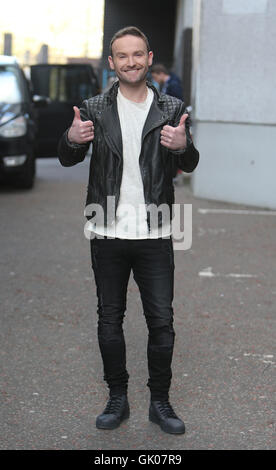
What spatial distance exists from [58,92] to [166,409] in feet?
44.6

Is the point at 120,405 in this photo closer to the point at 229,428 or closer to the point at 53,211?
the point at 229,428

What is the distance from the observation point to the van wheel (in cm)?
1295

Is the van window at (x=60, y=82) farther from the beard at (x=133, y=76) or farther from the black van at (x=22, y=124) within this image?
the beard at (x=133, y=76)

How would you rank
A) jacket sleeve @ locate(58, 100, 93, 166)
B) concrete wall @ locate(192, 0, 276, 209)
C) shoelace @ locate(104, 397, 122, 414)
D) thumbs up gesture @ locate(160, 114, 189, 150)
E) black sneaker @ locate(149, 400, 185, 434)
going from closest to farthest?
thumbs up gesture @ locate(160, 114, 189, 150) < jacket sleeve @ locate(58, 100, 93, 166) < black sneaker @ locate(149, 400, 185, 434) < shoelace @ locate(104, 397, 122, 414) < concrete wall @ locate(192, 0, 276, 209)

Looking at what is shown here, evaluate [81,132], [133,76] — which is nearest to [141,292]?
[81,132]

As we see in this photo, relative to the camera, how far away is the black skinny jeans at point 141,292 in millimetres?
4070

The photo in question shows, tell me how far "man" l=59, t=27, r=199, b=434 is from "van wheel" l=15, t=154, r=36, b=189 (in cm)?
892

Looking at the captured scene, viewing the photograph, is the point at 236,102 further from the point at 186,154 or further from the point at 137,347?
the point at 186,154

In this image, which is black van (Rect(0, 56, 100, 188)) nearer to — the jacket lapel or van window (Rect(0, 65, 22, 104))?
van window (Rect(0, 65, 22, 104))

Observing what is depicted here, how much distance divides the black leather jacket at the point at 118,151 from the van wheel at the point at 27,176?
8.94 metres

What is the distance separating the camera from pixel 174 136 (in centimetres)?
386

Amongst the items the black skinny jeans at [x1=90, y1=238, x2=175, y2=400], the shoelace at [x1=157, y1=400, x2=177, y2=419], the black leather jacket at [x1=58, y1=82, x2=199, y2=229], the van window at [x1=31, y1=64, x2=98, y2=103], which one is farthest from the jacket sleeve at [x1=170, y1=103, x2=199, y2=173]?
the van window at [x1=31, y1=64, x2=98, y2=103]

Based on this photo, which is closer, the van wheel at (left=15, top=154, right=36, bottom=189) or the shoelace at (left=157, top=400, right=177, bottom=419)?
the shoelace at (left=157, top=400, right=177, bottom=419)

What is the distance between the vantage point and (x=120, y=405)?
14.0 feet
